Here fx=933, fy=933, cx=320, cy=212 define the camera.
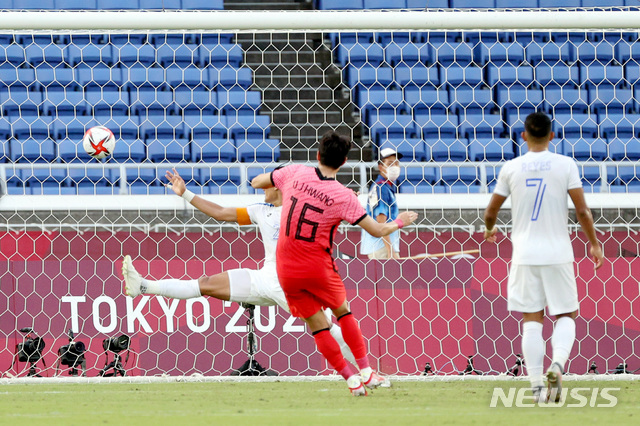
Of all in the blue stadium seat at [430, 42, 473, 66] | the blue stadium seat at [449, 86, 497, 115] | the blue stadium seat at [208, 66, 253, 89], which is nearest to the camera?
the blue stadium seat at [449, 86, 497, 115]

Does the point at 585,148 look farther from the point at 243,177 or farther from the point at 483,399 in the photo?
the point at 483,399

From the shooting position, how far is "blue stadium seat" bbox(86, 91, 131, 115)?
12.0 m

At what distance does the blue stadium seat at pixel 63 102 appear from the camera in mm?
12479

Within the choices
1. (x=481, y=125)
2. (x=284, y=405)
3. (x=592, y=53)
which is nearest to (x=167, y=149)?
(x=481, y=125)

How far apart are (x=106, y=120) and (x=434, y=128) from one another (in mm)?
4413

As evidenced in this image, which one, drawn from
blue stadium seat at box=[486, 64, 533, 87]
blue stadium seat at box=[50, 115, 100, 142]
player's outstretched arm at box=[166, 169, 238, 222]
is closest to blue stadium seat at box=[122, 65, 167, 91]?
blue stadium seat at box=[50, 115, 100, 142]

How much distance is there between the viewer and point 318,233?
526 centimetres

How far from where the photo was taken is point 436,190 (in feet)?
37.3

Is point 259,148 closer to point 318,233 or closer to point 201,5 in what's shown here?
point 201,5

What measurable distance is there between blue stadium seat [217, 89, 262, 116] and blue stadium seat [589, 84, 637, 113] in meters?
4.50

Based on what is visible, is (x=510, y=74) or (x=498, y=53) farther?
(x=498, y=53)

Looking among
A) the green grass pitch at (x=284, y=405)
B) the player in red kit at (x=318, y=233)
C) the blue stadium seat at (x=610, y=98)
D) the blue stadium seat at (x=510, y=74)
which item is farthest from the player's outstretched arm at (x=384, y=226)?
the blue stadium seat at (x=610, y=98)

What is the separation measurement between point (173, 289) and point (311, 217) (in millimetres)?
1452

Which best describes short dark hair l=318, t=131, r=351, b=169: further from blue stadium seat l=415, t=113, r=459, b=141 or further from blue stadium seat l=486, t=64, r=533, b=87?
blue stadium seat l=486, t=64, r=533, b=87
